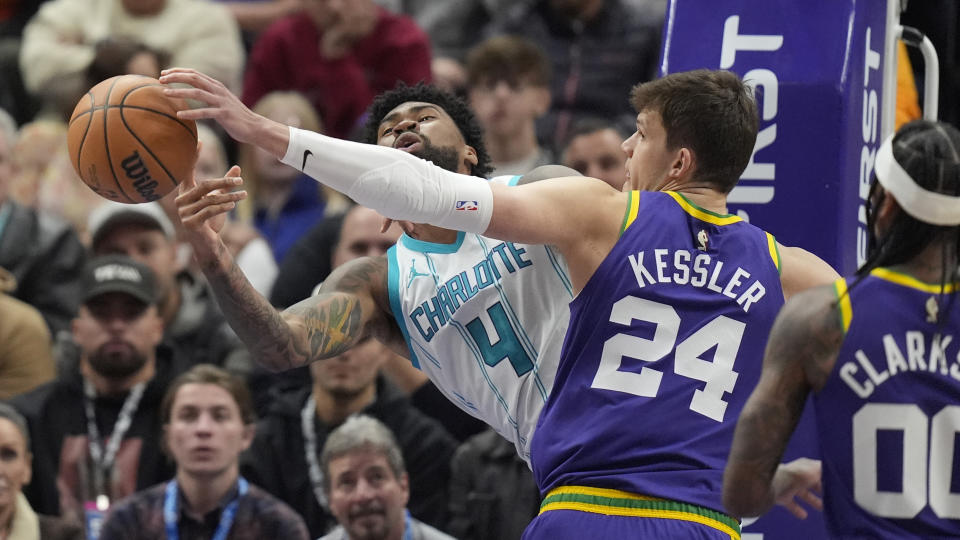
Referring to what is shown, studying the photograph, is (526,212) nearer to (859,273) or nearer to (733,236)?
(733,236)

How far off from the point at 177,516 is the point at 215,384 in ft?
2.25

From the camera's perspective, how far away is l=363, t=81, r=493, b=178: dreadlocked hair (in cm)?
573

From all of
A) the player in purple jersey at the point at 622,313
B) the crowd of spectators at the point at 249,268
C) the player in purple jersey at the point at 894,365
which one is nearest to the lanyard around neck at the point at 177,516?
the crowd of spectators at the point at 249,268

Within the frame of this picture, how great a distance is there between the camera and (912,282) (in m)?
3.93

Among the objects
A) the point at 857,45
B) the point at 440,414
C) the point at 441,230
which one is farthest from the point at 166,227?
the point at 857,45

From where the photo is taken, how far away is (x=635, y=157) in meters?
4.90

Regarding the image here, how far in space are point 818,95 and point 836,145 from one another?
21 cm

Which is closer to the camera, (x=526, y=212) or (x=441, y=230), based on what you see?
(x=526, y=212)

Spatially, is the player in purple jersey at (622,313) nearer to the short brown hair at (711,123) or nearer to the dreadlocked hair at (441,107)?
the short brown hair at (711,123)

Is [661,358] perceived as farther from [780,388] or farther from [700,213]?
[780,388]

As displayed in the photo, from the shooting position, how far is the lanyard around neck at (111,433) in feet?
25.1

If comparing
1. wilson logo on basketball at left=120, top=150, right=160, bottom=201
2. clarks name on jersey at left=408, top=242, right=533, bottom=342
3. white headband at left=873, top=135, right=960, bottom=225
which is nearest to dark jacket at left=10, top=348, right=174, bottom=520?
clarks name on jersey at left=408, top=242, right=533, bottom=342

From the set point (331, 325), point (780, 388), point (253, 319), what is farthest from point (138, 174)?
point (780, 388)

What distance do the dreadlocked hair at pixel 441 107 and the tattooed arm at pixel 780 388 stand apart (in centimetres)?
201
